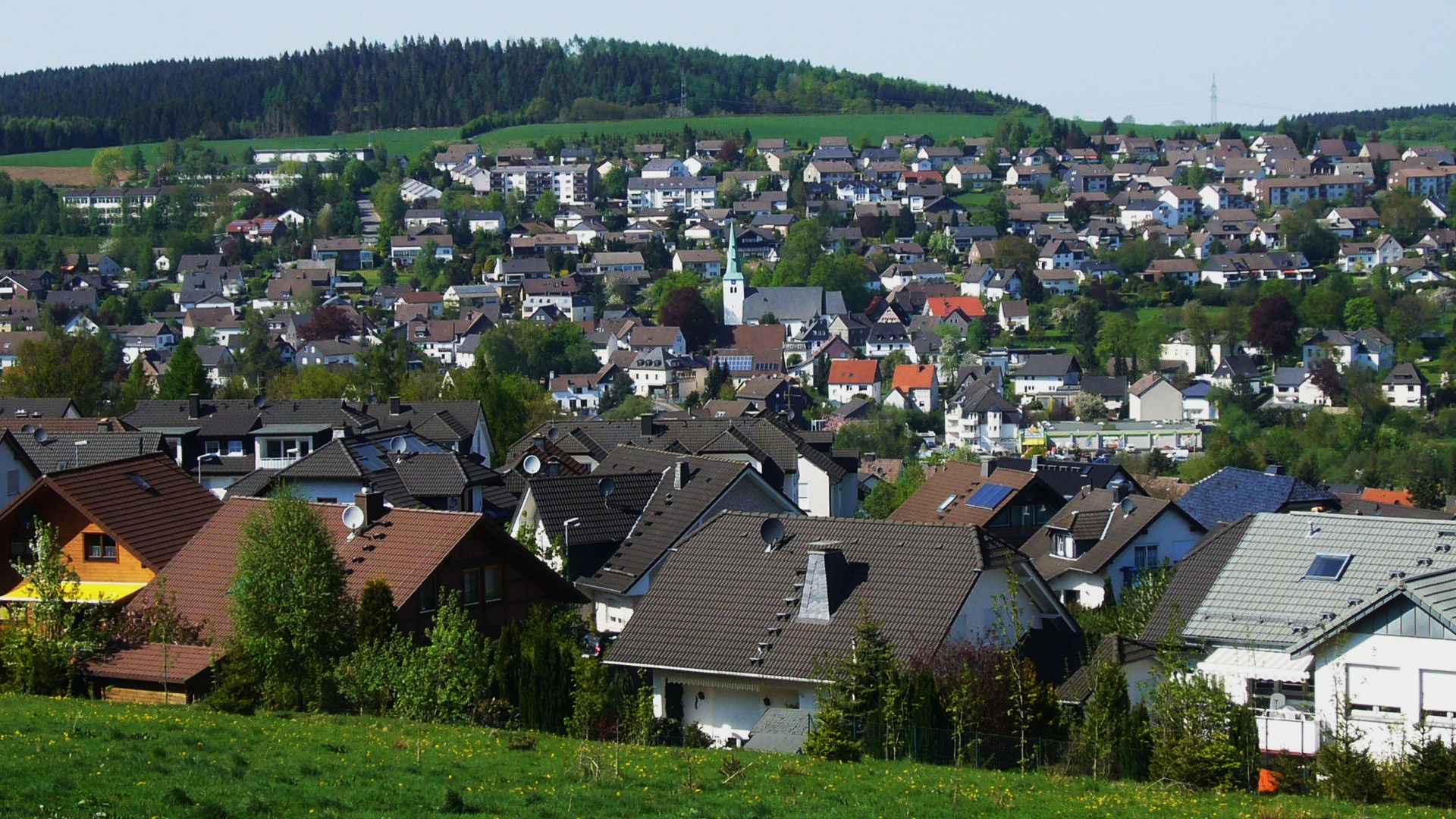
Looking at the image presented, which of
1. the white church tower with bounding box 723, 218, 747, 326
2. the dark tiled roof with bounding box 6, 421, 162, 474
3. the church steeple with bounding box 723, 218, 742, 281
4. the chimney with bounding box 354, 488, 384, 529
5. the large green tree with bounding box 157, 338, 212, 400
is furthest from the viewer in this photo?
the church steeple with bounding box 723, 218, 742, 281

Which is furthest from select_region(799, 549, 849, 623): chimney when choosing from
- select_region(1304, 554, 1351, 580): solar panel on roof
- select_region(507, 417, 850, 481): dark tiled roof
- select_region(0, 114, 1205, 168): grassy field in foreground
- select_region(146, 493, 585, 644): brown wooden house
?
select_region(0, 114, 1205, 168): grassy field in foreground

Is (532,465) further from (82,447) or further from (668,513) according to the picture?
→ (82,447)

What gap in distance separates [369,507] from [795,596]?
5496 millimetres

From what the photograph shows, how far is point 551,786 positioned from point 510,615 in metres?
8.46

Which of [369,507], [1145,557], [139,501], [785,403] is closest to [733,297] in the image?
[785,403]

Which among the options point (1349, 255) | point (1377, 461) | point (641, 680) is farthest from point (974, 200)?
point (641, 680)

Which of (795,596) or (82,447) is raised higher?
(82,447)

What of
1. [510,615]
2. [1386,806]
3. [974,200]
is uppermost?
[974,200]

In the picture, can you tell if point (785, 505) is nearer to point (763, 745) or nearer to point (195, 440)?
point (763, 745)

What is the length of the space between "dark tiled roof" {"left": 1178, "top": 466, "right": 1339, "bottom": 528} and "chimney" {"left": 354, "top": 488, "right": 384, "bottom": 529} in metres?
15.9

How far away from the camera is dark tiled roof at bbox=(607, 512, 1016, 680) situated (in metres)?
16.8

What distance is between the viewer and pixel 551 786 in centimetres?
1122

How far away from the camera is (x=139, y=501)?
859 inches

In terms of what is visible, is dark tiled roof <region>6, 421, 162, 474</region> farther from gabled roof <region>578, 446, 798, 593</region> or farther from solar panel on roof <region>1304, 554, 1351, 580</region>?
solar panel on roof <region>1304, 554, 1351, 580</region>
